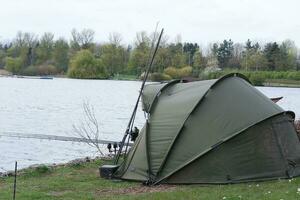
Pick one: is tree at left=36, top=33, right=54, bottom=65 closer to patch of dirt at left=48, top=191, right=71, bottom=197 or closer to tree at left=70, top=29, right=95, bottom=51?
tree at left=70, top=29, right=95, bottom=51

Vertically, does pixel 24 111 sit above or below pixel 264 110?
below

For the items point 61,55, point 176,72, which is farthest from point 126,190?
point 61,55

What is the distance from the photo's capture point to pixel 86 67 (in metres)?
115

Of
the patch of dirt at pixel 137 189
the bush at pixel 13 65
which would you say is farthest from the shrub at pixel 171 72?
the patch of dirt at pixel 137 189

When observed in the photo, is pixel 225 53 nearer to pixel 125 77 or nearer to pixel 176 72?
pixel 125 77

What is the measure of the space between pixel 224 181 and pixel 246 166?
0.61 metres

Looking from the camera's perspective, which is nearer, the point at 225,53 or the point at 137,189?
the point at 137,189

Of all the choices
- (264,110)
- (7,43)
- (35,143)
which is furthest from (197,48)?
(264,110)

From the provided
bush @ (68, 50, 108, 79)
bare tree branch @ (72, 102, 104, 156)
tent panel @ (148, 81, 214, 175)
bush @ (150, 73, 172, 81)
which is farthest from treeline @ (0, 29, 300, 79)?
tent panel @ (148, 81, 214, 175)

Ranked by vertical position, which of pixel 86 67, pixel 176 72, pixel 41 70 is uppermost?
pixel 86 67

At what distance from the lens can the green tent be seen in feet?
37.2

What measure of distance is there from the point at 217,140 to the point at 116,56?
10390cm

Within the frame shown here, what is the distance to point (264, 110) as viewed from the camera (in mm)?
11883

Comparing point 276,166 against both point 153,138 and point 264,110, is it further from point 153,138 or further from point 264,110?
point 153,138
